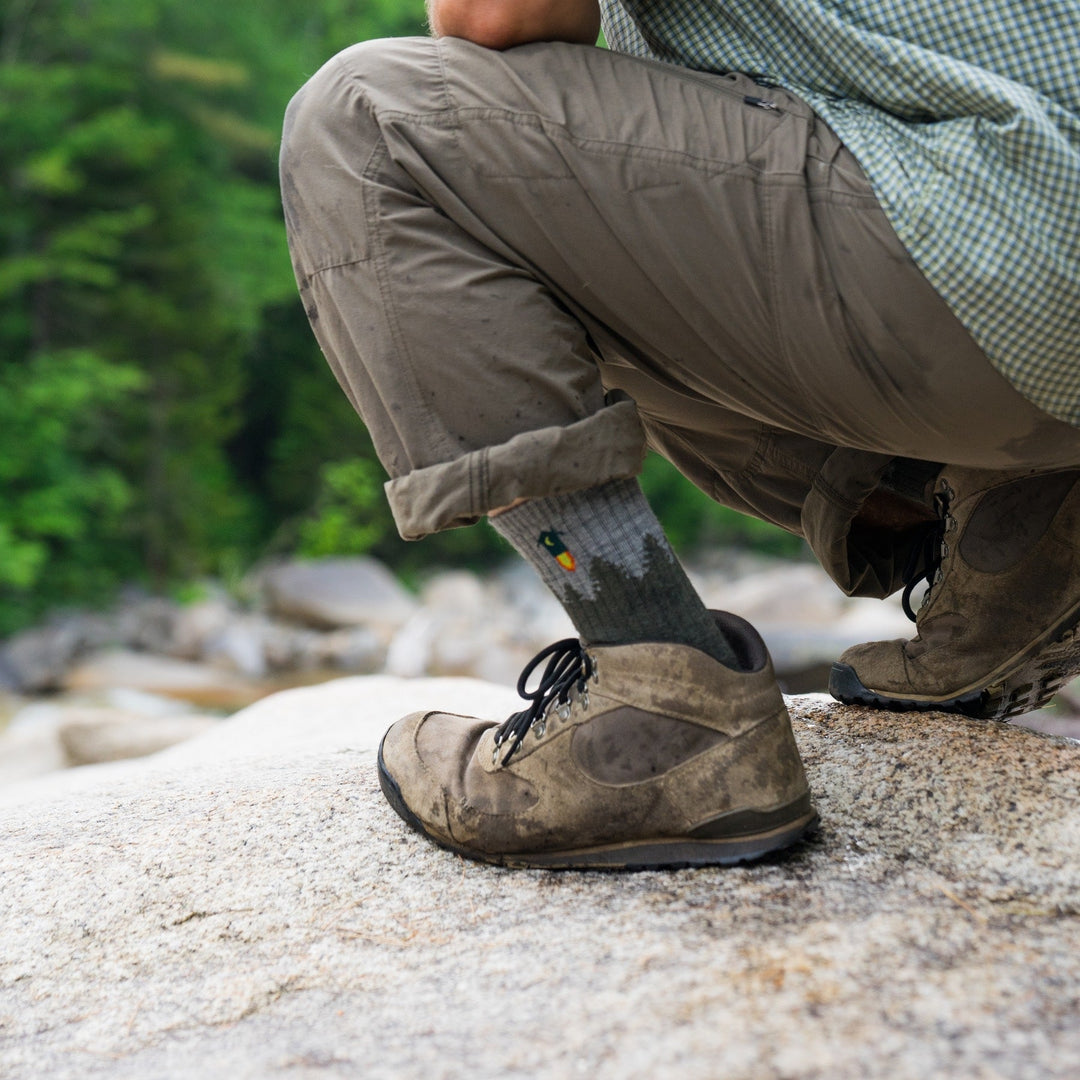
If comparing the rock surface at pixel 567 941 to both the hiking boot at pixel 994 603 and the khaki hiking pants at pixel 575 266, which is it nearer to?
the hiking boot at pixel 994 603

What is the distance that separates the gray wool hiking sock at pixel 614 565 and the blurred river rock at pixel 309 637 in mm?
5861

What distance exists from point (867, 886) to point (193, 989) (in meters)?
0.78

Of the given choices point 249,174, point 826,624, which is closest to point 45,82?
point 249,174

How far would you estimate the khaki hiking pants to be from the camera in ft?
3.90

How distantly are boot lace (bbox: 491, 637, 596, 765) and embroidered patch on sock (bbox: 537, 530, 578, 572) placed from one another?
0.13 meters

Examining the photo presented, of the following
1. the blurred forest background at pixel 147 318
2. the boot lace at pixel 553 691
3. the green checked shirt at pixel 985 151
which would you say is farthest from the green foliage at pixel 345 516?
the green checked shirt at pixel 985 151

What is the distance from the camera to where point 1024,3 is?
3.68 ft

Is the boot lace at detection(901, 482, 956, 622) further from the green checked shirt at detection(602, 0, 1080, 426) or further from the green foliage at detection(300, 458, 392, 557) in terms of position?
the green foliage at detection(300, 458, 392, 557)

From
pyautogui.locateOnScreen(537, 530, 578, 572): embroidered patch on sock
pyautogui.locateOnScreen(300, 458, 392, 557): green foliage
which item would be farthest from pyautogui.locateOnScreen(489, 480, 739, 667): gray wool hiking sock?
pyautogui.locateOnScreen(300, 458, 392, 557): green foliage

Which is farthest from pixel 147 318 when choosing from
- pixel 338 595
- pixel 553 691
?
pixel 553 691

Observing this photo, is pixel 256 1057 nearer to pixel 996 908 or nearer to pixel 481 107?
pixel 996 908

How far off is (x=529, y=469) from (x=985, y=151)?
58 centimetres

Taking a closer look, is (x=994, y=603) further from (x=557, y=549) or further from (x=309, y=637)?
(x=309, y=637)

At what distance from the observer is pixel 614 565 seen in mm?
1271
